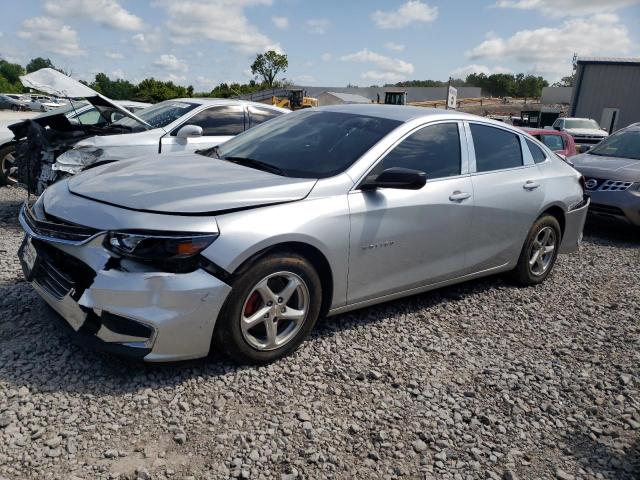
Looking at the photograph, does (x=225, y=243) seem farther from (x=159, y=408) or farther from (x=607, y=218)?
(x=607, y=218)

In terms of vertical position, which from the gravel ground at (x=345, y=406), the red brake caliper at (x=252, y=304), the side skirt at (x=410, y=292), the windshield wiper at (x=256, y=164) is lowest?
the gravel ground at (x=345, y=406)

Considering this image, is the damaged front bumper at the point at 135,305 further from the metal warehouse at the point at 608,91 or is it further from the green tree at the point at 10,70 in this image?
the green tree at the point at 10,70

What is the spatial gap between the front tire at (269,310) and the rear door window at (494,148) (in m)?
1.96

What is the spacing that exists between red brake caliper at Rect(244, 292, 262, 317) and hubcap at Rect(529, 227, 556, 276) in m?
3.01

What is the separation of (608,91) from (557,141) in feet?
84.1

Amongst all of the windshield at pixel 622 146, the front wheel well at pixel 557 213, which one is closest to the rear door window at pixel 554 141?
the windshield at pixel 622 146

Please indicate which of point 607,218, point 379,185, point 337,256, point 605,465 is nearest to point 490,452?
point 605,465

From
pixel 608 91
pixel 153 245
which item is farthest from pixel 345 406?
pixel 608 91

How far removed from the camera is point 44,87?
630 centimetres

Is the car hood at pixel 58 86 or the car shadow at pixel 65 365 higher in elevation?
the car hood at pixel 58 86

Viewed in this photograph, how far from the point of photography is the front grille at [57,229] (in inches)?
115

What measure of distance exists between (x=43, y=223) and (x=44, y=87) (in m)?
3.94

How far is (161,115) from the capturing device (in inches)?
290

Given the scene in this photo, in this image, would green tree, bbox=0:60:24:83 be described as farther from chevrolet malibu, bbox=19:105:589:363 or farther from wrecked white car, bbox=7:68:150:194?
chevrolet malibu, bbox=19:105:589:363
